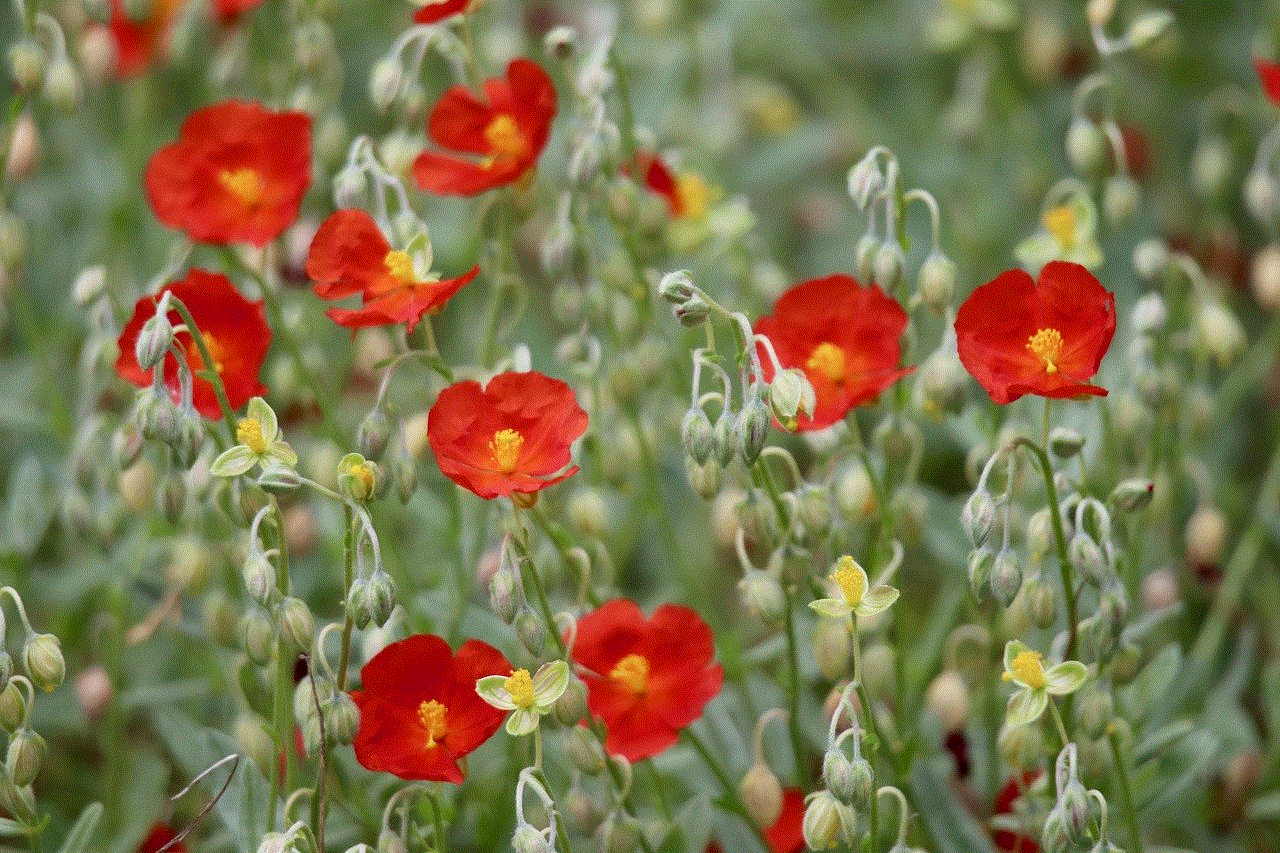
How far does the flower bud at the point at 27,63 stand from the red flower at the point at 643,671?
0.99 m

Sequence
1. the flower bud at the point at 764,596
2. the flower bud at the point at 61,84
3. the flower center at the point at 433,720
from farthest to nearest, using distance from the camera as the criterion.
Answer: the flower bud at the point at 61,84
the flower bud at the point at 764,596
the flower center at the point at 433,720

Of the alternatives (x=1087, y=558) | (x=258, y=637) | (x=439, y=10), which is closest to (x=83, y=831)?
(x=258, y=637)

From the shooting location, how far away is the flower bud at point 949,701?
1.97 metres

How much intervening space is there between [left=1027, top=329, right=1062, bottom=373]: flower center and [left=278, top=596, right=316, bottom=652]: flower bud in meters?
0.78

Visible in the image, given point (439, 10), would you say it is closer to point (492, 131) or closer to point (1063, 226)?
point (492, 131)

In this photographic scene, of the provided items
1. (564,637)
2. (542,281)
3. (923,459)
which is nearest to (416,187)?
(564,637)

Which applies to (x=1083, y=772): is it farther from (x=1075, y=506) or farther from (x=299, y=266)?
(x=299, y=266)

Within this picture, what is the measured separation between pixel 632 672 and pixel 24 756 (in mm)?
641

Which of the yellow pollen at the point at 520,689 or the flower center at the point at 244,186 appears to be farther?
the flower center at the point at 244,186

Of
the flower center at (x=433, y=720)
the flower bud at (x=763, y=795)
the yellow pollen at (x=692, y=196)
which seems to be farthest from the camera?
the yellow pollen at (x=692, y=196)

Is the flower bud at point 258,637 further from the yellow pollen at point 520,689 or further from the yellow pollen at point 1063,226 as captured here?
the yellow pollen at point 1063,226

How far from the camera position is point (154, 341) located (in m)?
1.49

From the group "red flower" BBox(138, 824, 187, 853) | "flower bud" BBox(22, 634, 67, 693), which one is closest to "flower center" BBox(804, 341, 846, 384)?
"flower bud" BBox(22, 634, 67, 693)

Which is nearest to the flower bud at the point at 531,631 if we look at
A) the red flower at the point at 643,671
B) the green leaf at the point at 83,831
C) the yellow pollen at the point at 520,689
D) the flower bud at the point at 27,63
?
the yellow pollen at the point at 520,689
